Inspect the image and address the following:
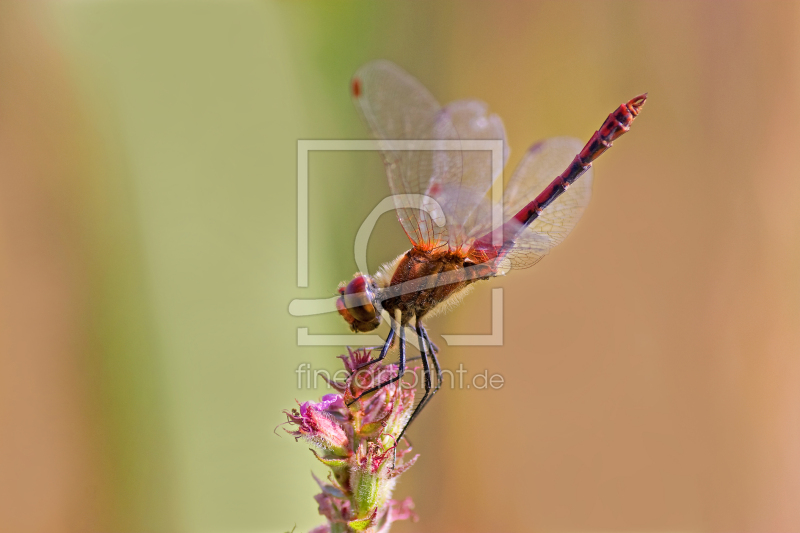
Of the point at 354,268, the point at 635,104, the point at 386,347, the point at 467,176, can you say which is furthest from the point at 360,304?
the point at 635,104

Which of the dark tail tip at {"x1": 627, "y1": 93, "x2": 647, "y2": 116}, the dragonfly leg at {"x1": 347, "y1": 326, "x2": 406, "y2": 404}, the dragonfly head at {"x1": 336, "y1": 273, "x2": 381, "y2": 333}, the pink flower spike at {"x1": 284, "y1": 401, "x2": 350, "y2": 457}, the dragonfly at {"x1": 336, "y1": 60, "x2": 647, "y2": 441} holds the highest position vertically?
the dark tail tip at {"x1": 627, "y1": 93, "x2": 647, "y2": 116}

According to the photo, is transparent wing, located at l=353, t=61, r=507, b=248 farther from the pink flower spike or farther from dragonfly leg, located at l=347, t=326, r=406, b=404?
the pink flower spike

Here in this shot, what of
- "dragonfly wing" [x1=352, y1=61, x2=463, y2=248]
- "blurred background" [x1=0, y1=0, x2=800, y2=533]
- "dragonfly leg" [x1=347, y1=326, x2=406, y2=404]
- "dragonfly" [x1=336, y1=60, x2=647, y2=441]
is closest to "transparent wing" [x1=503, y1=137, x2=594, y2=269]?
"dragonfly" [x1=336, y1=60, x2=647, y2=441]

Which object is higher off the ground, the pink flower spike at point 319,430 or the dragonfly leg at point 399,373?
the dragonfly leg at point 399,373

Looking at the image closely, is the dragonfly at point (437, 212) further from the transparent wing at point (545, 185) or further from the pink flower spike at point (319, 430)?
the pink flower spike at point (319, 430)

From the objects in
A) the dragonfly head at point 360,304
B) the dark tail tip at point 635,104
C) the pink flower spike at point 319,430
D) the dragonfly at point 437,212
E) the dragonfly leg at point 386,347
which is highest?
the dark tail tip at point 635,104

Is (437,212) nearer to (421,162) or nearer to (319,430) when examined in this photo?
(421,162)

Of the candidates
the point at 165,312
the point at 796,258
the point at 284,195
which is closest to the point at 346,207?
the point at 284,195

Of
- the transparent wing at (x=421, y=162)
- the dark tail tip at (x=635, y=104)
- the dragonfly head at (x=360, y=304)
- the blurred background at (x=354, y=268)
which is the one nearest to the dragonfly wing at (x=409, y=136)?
the transparent wing at (x=421, y=162)
